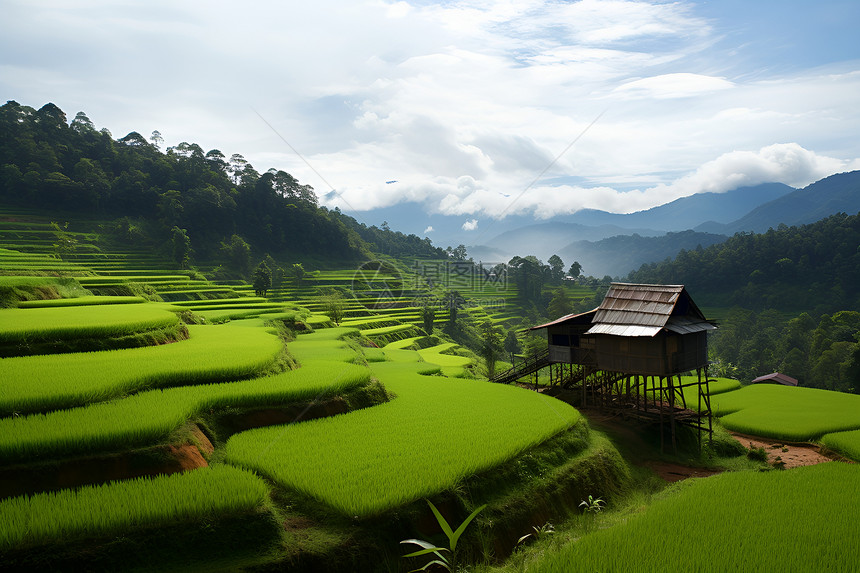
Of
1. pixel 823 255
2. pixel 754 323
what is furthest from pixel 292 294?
pixel 823 255

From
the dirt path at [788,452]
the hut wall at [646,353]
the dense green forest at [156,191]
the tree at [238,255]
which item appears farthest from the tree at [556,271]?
the dirt path at [788,452]

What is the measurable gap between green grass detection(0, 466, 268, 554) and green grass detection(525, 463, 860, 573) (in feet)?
14.6

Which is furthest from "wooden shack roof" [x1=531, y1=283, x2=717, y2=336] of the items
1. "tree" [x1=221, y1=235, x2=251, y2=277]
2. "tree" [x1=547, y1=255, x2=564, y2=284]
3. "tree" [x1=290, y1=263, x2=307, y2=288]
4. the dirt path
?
"tree" [x1=547, y1=255, x2=564, y2=284]

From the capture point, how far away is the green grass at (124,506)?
5457 millimetres

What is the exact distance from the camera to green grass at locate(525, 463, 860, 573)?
609 centimetres

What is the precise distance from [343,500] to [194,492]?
2.13 m

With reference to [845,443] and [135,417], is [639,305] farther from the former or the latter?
[135,417]

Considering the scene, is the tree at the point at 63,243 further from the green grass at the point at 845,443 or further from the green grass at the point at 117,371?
the green grass at the point at 845,443

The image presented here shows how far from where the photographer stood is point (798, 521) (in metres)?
7.71

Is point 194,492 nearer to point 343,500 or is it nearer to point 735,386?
point 343,500

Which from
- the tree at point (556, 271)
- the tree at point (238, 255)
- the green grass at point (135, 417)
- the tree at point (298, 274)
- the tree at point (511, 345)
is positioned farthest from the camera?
the tree at point (556, 271)

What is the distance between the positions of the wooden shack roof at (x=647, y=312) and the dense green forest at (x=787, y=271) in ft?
212

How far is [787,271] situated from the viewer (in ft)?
247

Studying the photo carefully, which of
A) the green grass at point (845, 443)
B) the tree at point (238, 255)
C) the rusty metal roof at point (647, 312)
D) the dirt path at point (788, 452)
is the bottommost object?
the dirt path at point (788, 452)
